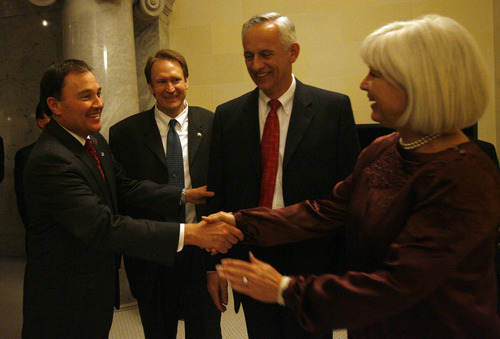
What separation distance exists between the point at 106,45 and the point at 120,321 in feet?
8.20

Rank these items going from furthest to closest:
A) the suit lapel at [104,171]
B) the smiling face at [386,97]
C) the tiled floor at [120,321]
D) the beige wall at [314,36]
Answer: the beige wall at [314,36], the tiled floor at [120,321], the suit lapel at [104,171], the smiling face at [386,97]

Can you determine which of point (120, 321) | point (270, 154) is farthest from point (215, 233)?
point (120, 321)

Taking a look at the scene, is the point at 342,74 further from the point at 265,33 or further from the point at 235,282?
the point at 235,282

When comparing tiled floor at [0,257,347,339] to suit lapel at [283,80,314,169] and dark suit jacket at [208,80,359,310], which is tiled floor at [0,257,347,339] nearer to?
dark suit jacket at [208,80,359,310]

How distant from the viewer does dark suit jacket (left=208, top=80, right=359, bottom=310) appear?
1.89 m

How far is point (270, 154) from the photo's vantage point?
194cm

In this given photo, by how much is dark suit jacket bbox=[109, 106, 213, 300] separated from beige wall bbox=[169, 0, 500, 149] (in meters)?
2.16

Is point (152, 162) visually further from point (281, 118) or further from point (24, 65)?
point (24, 65)

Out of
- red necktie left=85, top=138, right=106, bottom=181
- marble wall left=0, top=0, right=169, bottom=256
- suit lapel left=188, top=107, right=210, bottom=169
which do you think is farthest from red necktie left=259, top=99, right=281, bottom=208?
marble wall left=0, top=0, right=169, bottom=256

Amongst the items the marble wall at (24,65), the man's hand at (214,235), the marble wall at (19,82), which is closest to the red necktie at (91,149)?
the man's hand at (214,235)

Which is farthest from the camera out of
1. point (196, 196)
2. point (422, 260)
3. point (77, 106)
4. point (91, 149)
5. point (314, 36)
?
point (314, 36)

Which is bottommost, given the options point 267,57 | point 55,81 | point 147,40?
point 55,81

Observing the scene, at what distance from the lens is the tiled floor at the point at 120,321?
Result: 345 cm

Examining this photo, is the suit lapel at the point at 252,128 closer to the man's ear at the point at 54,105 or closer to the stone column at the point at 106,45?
the man's ear at the point at 54,105
